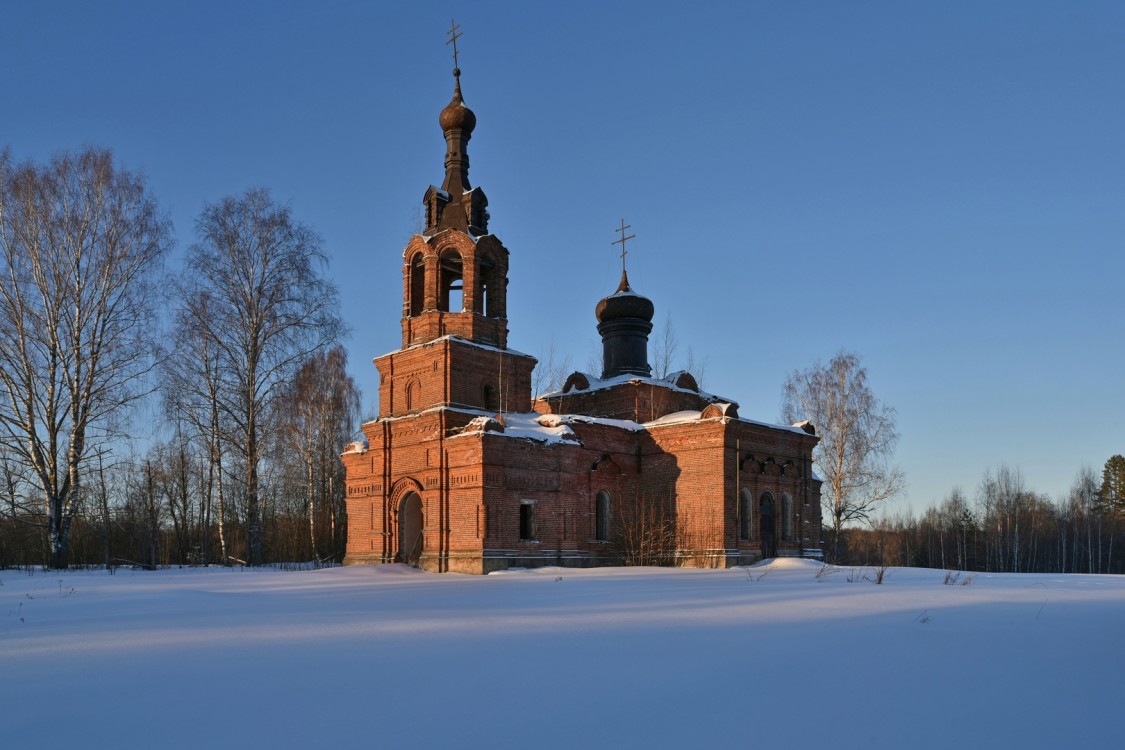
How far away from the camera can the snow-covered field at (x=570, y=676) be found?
3.89 m

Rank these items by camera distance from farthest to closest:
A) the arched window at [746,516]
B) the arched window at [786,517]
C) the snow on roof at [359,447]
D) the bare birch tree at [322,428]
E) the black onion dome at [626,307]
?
the bare birch tree at [322,428], the black onion dome at [626,307], the arched window at [786,517], the snow on roof at [359,447], the arched window at [746,516]

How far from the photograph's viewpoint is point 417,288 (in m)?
22.5

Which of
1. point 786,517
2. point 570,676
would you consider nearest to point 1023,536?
point 786,517

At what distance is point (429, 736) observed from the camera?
376 cm

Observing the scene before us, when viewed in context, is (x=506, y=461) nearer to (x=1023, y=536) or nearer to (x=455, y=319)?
(x=455, y=319)

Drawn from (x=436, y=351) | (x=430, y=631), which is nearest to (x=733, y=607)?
(x=430, y=631)

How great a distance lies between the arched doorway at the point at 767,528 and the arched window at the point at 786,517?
385mm

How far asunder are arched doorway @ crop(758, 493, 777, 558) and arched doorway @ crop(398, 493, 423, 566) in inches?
352

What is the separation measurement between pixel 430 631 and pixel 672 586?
6133 mm

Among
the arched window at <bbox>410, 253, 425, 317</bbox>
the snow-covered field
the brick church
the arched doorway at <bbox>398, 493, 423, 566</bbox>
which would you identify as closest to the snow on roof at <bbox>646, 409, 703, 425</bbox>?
the brick church

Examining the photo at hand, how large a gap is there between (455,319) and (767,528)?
32.7 ft

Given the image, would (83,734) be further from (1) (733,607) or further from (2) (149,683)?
(1) (733,607)

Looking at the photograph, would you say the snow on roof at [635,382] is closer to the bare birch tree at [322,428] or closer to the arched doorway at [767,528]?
the arched doorway at [767,528]

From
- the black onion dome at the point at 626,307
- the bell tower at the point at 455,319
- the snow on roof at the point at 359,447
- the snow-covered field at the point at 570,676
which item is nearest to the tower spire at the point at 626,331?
the black onion dome at the point at 626,307
